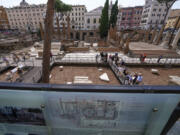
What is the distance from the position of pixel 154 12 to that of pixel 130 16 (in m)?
10.7

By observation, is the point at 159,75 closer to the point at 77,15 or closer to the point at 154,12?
the point at 154,12

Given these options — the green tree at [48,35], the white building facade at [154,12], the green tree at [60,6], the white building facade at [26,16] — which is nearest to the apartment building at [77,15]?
the green tree at [60,6]

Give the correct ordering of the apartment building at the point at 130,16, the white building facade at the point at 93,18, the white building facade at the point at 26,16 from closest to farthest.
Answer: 1. the white building facade at the point at 93,18
2. the apartment building at the point at 130,16
3. the white building facade at the point at 26,16

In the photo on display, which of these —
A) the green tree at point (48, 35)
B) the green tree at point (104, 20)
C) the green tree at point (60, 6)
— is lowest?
the green tree at point (48, 35)

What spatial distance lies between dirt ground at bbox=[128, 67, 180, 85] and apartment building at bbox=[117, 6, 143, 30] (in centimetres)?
4565

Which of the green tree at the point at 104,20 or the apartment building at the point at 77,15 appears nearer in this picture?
the green tree at the point at 104,20

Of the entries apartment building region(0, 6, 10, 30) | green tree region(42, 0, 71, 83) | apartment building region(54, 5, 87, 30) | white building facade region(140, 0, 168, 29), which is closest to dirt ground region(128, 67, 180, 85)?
green tree region(42, 0, 71, 83)

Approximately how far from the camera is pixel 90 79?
902 centimetres

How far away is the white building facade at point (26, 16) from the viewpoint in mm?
50559

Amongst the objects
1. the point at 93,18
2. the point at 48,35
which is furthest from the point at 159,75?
the point at 93,18

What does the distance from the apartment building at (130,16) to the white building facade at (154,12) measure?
329cm

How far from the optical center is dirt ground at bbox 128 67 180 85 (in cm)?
872

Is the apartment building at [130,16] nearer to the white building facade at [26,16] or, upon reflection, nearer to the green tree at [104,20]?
the green tree at [104,20]

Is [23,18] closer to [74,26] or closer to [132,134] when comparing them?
[74,26]
